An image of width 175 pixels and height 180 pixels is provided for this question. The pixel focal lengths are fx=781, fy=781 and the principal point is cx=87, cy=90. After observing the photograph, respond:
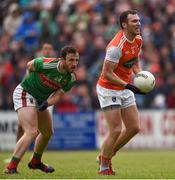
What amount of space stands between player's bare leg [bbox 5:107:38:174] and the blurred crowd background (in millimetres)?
10002

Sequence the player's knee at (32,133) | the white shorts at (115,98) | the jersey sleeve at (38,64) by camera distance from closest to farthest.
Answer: the player's knee at (32,133), the jersey sleeve at (38,64), the white shorts at (115,98)

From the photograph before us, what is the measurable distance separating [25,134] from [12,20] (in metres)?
12.4

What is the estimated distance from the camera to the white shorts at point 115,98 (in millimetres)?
13523

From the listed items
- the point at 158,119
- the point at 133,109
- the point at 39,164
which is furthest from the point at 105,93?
the point at 158,119

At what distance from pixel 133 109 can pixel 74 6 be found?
1369 centimetres

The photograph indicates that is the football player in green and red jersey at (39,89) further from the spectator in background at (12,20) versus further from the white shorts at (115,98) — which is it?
the spectator in background at (12,20)

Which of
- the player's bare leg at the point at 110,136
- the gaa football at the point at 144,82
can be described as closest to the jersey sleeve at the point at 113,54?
the gaa football at the point at 144,82

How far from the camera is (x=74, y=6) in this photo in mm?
26938

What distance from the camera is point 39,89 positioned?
528 inches

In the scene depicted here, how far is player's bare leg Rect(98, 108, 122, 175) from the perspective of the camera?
1334 cm

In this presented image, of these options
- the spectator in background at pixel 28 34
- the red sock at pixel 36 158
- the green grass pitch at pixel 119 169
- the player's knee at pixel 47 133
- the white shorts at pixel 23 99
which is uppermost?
the spectator in background at pixel 28 34

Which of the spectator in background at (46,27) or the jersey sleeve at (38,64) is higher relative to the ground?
the spectator in background at (46,27)

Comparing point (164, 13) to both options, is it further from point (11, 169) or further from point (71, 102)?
point (11, 169)

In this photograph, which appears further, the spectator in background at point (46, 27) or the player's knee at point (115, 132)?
the spectator in background at point (46, 27)
